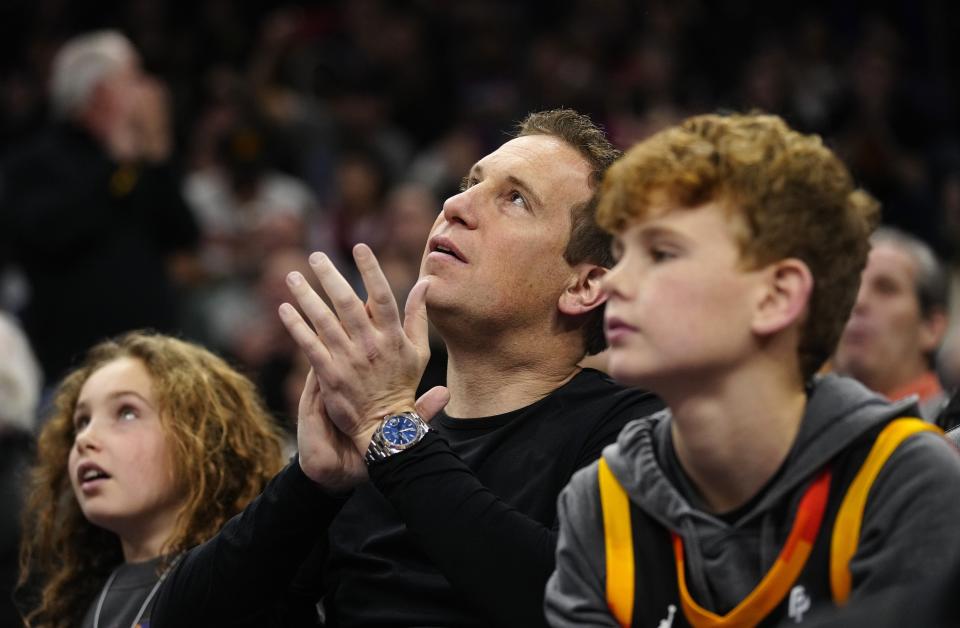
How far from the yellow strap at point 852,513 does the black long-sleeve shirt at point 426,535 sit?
0.52m

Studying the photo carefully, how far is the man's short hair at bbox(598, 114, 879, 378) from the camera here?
204cm

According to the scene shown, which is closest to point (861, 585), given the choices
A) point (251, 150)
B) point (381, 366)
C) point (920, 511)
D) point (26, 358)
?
point (920, 511)

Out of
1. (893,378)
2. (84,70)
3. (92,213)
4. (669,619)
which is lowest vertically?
(893,378)

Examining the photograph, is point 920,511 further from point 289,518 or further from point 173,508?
point 173,508

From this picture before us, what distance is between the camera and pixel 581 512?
7.23 ft

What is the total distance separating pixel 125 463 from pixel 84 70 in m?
2.83

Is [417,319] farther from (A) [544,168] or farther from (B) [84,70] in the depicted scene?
(B) [84,70]

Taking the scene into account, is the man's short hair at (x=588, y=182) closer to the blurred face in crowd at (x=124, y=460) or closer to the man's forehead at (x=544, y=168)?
the man's forehead at (x=544, y=168)

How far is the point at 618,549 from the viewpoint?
213 cm

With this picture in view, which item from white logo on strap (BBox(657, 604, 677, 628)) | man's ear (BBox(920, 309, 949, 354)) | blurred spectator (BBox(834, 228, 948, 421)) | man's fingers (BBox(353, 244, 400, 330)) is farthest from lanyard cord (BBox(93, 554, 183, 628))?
man's ear (BBox(920, 309, 949, 354))

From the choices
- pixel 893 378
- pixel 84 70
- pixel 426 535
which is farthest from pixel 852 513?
pixel 84 70

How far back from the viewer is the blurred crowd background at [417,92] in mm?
7496

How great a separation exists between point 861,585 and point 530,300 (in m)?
1.06

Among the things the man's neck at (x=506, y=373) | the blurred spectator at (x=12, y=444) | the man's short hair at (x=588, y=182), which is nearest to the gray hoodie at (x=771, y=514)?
the man's neck at (x=506, y=373)
